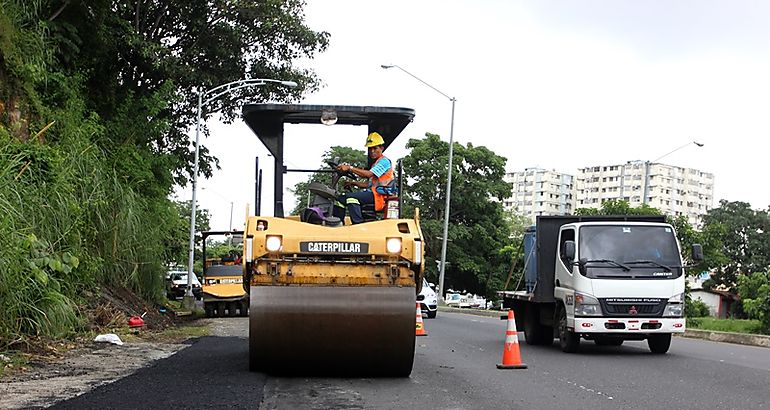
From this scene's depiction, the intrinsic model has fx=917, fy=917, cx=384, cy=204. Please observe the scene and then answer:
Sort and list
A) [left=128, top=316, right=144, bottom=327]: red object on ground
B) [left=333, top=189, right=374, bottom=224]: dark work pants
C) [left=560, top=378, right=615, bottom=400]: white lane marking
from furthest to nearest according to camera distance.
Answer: [left=128, top=316, right=144, bottom=327]: red object on ground
[left=333, top=189, right=374, bottom=224]: dark work pants
[left=560, top=378, right=615, bottom=400]: white lane marking

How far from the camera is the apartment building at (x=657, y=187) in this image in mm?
156750

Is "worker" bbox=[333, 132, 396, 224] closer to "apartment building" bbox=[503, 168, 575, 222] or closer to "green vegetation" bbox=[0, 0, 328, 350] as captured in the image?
"green vegetation" bbox=[0, 0, 328, 350]

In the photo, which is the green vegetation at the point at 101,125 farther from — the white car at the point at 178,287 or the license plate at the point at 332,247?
the license plate at the point at 332,247

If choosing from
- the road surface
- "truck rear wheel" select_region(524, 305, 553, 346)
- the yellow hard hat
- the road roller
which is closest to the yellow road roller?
"truck rear wheel" select_region(524, 305, 553, 346)

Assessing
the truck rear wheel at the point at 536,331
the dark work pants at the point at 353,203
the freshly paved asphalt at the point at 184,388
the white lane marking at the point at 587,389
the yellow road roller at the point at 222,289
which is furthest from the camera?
the yellow road roller at the point at 222,289

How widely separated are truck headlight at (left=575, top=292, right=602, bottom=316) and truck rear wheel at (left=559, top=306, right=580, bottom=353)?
489 millimetres

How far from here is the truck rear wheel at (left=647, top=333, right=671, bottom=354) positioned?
1350 centimetres

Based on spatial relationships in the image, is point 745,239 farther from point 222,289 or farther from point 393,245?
point 393,245

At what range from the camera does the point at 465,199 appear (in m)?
53.0

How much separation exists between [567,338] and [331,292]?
5914mm

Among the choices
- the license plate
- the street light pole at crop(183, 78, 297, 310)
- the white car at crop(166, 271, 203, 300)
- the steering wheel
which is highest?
the street light pole at crop(183, 78, 297, 310)

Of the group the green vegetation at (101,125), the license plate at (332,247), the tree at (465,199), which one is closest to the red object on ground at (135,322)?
the green vegetation at (101,125)

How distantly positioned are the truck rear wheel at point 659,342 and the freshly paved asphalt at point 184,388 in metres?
6.13

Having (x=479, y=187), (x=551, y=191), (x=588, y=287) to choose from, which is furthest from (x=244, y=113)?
(x=551, y=191)
